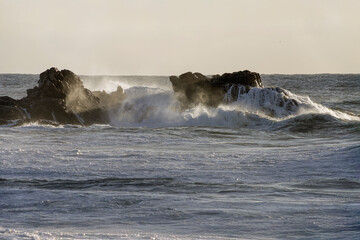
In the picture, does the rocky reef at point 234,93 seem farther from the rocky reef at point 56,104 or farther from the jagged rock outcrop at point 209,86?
the rocky reef at point 56,104

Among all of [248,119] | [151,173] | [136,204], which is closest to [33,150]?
[151,173]

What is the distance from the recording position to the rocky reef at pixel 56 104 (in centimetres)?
2606

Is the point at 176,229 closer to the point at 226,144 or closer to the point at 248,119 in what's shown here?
the point at 226,144

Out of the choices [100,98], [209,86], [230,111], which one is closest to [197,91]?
[209,86]

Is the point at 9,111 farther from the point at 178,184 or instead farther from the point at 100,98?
the point at 178,184

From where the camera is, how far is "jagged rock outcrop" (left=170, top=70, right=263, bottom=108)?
98.7 feet

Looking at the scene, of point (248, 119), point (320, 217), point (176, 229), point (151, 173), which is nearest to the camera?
point (176, 229)

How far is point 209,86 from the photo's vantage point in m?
30.4

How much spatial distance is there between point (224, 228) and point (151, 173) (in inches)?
178

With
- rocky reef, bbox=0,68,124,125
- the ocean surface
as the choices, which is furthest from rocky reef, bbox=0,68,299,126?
the ocean surface

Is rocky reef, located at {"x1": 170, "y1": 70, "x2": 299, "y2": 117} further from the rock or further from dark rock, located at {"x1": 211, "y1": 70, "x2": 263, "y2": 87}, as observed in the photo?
the rock

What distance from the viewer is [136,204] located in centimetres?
1053

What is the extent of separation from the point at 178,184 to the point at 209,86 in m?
18.3

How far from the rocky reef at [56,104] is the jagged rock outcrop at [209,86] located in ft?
11.5
